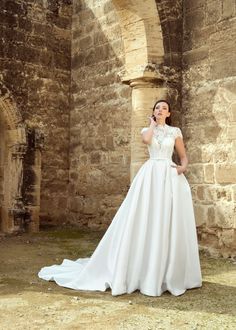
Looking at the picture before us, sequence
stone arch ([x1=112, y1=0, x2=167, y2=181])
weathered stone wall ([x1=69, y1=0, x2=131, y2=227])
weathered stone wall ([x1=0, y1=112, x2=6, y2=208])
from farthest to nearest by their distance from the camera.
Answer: weathered stone wall ([x1=0, y1=112, x2=6, y2=208])
weathered stone wall ([x1=69, y1=0, x2=131, y2=227])
stone arch ([x1=112, y1=0, x2=167, y2=181])

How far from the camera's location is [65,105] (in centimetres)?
928

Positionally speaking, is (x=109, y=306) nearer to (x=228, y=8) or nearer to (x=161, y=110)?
(x=161, y=110)

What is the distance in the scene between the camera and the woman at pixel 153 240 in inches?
164

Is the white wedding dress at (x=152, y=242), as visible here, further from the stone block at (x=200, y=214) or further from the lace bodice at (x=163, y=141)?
the stone block at (x=200, y=214)

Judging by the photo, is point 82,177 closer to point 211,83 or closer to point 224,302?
point 211,83

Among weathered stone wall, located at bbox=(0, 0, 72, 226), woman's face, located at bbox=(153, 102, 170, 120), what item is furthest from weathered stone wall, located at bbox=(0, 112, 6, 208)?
woman's face, located at bbox=(153, 102, 170, 120)

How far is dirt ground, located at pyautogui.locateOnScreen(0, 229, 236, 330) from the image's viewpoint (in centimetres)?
327

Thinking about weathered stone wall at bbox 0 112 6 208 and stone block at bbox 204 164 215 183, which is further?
weathered stone wall at bbox 0 112 6 208

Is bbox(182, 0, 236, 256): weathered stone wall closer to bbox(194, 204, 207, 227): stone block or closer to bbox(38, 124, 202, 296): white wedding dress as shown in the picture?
bbox(194, 204, 207, 227): stone block

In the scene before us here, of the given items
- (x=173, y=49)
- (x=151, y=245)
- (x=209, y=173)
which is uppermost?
(x=173, y=49)

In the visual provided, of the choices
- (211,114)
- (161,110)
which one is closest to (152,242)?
(161,110)

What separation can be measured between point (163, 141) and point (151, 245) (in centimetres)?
95

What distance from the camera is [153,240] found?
13.9 feet

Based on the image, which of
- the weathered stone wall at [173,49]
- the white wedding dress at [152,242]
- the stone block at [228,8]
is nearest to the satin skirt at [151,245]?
the white wedding dress at [152,242]
